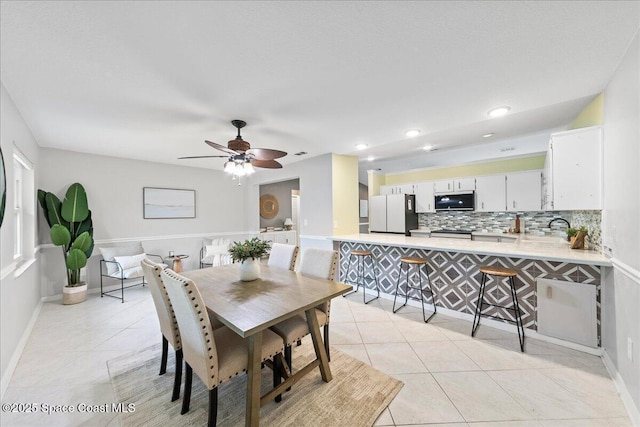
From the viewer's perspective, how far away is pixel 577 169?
2314 millimetres

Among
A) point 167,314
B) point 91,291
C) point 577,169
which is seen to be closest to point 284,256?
point 167,314

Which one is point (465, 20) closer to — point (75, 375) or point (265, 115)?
point (265, 115)

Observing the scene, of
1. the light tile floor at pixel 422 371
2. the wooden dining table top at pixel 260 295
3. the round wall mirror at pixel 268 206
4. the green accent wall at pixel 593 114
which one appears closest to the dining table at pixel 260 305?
the wooden dining table top at pixel 260 295

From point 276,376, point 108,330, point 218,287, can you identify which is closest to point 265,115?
point 218,287

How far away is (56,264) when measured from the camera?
387 cm

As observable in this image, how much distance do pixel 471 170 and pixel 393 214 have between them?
176 cm

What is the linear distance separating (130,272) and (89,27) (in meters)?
3.53

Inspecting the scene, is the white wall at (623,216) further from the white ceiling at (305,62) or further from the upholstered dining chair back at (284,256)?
the upholstered dining chair back at (284,256)

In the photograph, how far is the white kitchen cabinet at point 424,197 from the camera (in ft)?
17.3

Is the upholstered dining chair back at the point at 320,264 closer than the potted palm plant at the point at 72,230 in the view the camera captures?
Result: Yes

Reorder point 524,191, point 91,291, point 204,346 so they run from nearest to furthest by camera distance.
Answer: point 204,346 < point 91,291 < point 524,191

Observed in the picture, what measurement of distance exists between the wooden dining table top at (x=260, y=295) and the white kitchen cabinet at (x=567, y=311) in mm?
2076

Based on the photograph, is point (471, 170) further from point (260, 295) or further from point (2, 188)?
point (2, 188)

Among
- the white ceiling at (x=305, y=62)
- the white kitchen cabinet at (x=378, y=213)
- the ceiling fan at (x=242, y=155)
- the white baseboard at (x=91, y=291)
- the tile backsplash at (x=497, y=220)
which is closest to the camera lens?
the white ceiling at (x=305, y=62)
